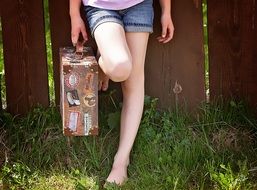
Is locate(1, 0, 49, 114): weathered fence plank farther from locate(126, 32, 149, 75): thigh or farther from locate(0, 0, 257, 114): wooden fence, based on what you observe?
locate(126, 32, 149, 75): thigh

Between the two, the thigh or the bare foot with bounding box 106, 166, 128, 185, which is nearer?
the bare foot with bounding box 106, 166, 128, 185

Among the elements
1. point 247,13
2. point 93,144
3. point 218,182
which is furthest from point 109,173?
point 247,13

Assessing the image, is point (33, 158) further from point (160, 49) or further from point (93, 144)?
point (160, 49)

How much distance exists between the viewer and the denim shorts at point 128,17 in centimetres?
373

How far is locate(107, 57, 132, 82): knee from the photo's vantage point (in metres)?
3.56

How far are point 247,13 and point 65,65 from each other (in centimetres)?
123

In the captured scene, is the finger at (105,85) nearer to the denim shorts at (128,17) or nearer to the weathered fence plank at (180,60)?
the weathered fence plank at (180,60)

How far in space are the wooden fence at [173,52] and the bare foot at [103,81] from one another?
25cm

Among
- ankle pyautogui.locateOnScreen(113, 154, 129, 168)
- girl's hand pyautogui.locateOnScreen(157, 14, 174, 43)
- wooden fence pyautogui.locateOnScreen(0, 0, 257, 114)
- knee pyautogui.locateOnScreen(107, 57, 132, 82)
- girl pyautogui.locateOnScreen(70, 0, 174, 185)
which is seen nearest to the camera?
knee pyautogui.locateOnScreen(107, 57, 132, 82)

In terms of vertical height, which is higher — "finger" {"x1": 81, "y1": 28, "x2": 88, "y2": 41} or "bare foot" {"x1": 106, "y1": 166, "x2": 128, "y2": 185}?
"finger" {"x1": 81, "y1": 28, "x2": 88, "y2": 41}

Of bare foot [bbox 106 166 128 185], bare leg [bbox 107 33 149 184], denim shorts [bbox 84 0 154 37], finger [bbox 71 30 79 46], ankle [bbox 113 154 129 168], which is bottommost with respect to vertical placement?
bare foot [bbox 106 166 128 185]

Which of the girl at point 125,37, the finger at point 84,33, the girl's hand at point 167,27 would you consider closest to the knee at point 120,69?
the girl at point 125,37

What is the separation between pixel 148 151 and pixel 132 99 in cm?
31

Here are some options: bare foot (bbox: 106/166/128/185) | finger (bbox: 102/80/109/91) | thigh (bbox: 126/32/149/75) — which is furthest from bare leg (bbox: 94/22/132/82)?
bare foot (bbox: 106/166/128/185)
